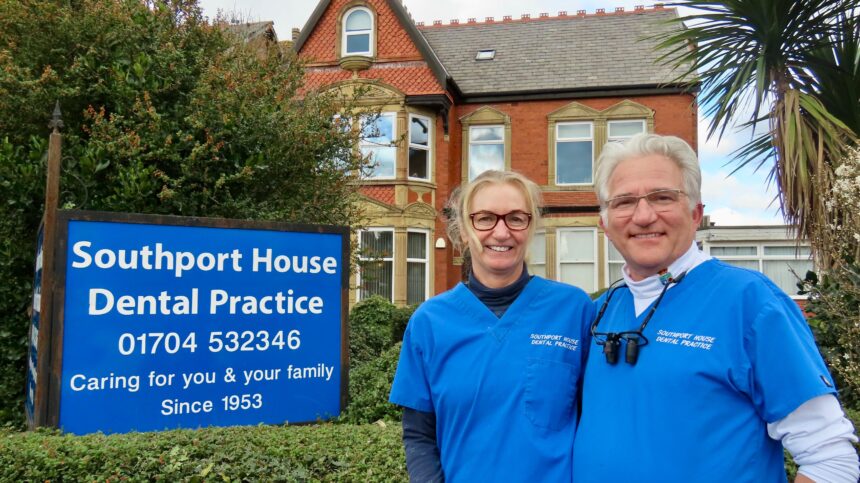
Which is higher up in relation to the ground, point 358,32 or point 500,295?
point 358,32

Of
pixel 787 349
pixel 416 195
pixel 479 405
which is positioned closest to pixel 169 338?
pixel 479 405

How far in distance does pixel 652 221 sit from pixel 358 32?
16248mm

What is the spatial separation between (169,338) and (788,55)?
275 inches

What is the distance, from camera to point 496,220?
6.44 feet

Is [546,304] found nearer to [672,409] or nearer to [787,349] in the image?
[672,409]

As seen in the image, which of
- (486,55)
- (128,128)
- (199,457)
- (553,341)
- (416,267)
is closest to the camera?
(553,341)

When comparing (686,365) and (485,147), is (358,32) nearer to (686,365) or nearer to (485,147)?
(485,147)

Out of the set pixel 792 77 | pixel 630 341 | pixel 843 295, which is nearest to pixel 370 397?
pixel 630 341

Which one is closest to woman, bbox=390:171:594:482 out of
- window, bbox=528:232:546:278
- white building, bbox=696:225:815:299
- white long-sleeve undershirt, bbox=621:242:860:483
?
white long-sleeve undershirt, bbox=621:242:860:483

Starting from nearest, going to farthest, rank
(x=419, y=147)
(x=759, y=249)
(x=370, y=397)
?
(x=370, y=397) < (x=419, y=147) < (x=759, y=249)

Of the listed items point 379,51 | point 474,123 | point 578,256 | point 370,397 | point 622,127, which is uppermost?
point 379,51

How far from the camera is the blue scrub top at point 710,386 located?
1399 millimetres

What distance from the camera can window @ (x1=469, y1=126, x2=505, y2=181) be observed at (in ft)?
56.1

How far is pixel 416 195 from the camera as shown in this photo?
639 inches
